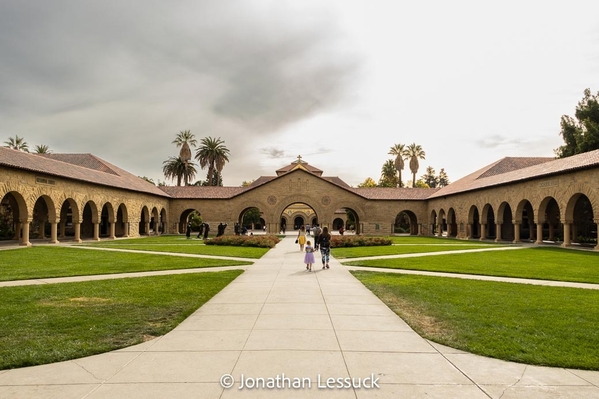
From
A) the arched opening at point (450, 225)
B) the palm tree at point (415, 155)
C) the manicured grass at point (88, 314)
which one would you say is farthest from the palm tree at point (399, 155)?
the manicured grass at point (88, 314)

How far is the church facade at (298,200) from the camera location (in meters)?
25.5

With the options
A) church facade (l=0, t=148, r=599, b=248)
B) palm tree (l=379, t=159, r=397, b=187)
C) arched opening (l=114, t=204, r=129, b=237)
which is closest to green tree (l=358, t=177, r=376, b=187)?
palm tree (l=379, t=159, r=397, b=187)

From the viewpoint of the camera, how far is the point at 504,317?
7.41m

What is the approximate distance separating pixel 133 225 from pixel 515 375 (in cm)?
3996

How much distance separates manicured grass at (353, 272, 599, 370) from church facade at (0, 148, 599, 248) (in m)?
17.7

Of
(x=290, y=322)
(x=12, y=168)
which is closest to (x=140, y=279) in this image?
(x=290, y=322)

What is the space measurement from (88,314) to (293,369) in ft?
15.6

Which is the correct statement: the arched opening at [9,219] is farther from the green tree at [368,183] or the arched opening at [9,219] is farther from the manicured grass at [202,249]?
the green tree at [368,183]

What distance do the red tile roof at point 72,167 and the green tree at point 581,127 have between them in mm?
Answer: 43166

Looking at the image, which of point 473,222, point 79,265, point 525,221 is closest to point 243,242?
point 79,265

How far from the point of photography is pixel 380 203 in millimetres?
48656

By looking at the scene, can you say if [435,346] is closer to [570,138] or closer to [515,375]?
[515,375]

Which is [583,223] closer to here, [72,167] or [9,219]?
[72,167]

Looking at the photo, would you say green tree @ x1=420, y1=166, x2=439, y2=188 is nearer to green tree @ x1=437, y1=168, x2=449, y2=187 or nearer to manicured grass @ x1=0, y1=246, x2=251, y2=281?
green tree @ x1=437, y1=168, x2=449, y2=187
